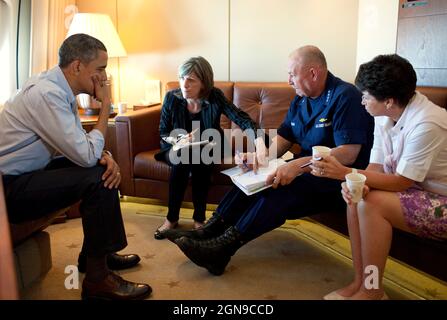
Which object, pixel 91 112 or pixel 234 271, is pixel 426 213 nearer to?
pixel 234 271

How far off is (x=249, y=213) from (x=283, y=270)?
15.0 inches

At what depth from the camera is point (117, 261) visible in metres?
2.18

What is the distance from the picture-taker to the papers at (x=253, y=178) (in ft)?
6.58

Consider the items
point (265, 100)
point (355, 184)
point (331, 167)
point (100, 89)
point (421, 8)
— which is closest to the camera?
point (355, 184)

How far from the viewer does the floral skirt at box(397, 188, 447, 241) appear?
1603mm

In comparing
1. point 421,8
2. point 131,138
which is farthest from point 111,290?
point 421,8

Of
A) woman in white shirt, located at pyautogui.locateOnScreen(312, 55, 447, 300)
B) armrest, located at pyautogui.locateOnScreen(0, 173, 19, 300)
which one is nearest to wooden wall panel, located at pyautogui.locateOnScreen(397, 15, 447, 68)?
woman in white shirt, located at pyautogui.locateOnScreen(312, 55, 447, 300)

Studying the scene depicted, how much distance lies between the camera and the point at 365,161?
212 cm

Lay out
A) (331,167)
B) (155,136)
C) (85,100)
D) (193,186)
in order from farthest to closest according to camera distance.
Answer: (85,100) < (155,136) < (193,186) < (331,167)

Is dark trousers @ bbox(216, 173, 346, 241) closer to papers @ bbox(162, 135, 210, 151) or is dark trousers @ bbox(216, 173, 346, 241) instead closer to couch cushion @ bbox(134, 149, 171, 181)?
papers @ bbox(162, 135, 210, 151)

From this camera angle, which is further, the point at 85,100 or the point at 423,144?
the point at 85,100

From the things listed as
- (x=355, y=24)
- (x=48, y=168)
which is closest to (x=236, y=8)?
(x=355, y=24)

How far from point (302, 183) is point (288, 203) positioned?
0.12 m

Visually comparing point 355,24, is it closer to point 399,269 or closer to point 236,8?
point 236,8
